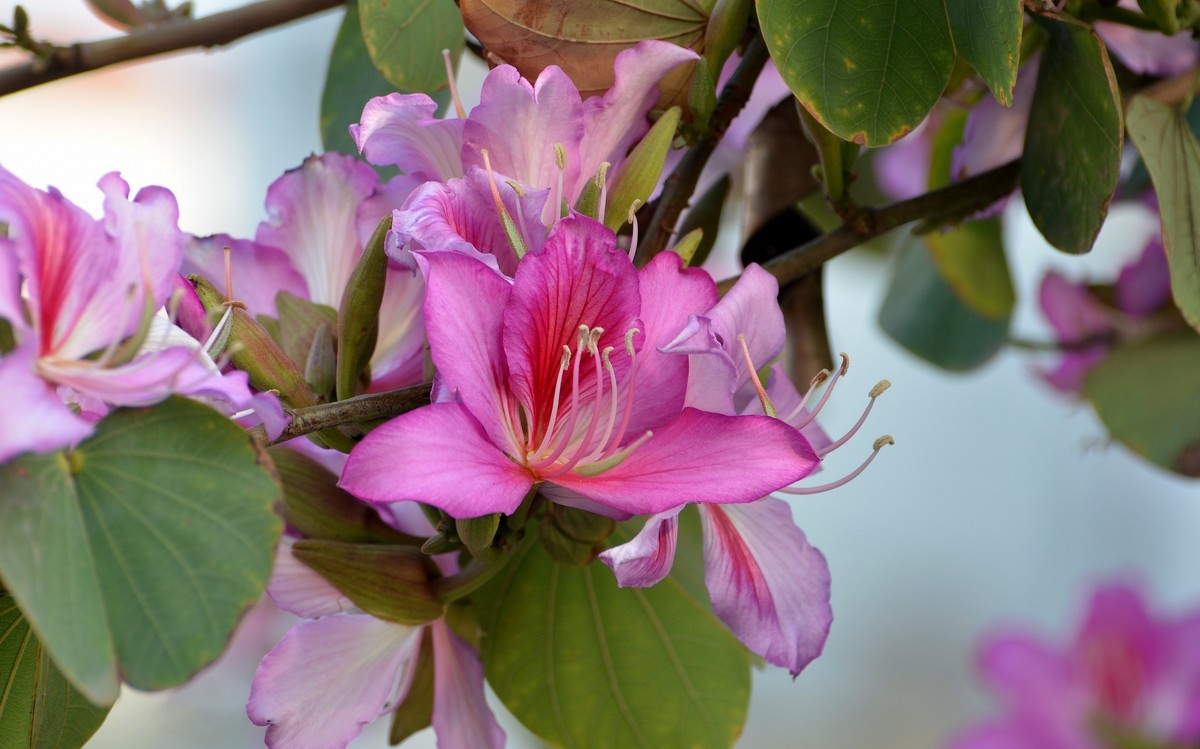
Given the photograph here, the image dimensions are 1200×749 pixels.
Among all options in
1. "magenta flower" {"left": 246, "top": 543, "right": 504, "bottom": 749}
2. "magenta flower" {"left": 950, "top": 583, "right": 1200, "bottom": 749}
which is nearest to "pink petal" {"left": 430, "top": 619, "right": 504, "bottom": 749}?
"magenta flower" {"left": 246, "top": 543, "right": 504, "bottom": 749}

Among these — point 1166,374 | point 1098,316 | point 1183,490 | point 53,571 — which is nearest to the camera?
point 53,571

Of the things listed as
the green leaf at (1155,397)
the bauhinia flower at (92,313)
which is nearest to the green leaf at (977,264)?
the green leaf at (1155,397)

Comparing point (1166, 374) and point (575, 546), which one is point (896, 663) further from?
point (575, 546)

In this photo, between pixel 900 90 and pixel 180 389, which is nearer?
pixel 180 389

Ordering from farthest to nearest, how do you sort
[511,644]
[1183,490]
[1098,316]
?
[1183,490]
[1098,316]
[511,644]

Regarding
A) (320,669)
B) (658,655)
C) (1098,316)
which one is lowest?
(1098,316)

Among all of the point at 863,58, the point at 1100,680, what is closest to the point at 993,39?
the point at 863,58

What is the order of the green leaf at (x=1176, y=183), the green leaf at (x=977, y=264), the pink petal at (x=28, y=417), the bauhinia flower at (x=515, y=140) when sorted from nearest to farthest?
Answer: the pink petal at (x=28, y=417) → the bauhinia flower at (x=515, y=140) → the green leaf at (x=1176, y=183) → the green leaf at (x=977, y=264)

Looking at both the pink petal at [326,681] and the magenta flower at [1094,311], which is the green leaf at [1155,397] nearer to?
the magenta flower at [1094,311]

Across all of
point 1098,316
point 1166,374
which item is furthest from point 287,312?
point 1098,316
